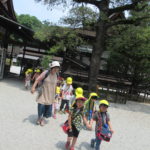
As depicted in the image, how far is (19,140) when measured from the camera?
173 inches

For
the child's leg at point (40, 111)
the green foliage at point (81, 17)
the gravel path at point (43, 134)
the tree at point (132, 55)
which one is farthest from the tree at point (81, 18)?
the child's leg at point (40, 111)

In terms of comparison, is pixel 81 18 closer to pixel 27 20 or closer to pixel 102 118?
pixel 102 118

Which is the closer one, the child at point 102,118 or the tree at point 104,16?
the child at point 102,118

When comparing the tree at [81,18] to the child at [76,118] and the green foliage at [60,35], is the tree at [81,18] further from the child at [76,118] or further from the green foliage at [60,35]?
the child at [76,118]

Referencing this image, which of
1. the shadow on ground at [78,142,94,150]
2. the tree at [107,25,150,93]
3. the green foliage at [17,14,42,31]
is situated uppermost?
the green foliage at [17,14,42,31]

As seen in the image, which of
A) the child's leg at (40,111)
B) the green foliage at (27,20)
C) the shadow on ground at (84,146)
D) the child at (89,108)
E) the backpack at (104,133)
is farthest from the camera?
the green foliage at (27,20)

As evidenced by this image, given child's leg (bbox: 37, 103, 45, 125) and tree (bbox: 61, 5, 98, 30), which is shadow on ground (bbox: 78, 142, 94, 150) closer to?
child's leg (bbox: 37, 103, 45, 125)

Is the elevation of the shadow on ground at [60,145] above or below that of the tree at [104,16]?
below

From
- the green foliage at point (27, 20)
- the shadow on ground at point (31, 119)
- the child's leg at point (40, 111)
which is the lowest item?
the shadow on ground at point (31, 119)

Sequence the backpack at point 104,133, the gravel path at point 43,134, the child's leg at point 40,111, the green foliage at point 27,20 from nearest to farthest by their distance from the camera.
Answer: the backpack at point 104,133, the gravel path at point 43,134, the child's leg at point 40,111, the green foliage at point 27,20

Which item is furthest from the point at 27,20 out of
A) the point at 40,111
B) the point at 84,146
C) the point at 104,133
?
the point at 104,133

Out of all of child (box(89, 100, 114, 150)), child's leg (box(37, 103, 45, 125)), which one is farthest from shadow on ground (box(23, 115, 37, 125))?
child (box(89, 100, 114, 150))

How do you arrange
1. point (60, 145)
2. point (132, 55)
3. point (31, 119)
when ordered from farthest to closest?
point (132, 55) → point (31, 119) → point (60, 145)

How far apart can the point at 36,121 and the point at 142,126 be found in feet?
12.6
